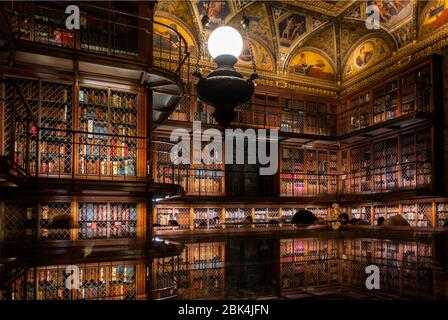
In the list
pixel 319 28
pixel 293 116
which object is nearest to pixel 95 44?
pixel 293 116

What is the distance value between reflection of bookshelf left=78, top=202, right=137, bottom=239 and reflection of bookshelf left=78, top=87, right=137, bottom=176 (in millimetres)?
571

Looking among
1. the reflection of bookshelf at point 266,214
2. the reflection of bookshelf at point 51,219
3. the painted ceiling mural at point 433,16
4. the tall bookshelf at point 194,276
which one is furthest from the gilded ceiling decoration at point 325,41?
the tall bookshelf at point 194,276

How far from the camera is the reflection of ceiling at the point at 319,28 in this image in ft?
38.3

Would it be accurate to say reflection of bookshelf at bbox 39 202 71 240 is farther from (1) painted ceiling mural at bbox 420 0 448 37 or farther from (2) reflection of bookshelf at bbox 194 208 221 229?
(1) painted ceiling mural at bbox 420 0 448 37

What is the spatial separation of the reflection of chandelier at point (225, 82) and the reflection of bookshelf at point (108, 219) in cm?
493

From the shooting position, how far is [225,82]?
206 cm

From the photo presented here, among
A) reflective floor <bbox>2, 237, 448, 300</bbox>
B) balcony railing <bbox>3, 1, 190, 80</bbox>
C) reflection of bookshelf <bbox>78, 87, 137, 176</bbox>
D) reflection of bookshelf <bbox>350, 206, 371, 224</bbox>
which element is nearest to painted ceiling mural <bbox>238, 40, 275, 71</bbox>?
reflection of bookshelf <bbox>350, 206, 371, 224</bbox>

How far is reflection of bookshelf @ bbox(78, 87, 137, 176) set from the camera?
6.79 metres

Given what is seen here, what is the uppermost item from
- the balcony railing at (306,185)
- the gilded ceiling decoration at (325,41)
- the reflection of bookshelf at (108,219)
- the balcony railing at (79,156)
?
the gilded ceiling decoration at (325,41)

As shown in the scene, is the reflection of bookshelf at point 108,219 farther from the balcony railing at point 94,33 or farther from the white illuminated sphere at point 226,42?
the white illuminated sphere at point 226,42

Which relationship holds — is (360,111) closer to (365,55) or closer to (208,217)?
(365,55)

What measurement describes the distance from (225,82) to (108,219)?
5147mm

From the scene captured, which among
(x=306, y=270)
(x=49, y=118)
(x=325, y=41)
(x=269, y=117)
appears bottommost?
(x=306, y=270)
